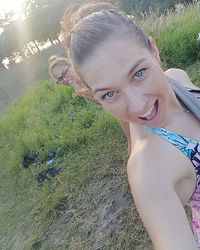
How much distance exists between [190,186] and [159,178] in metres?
0.16

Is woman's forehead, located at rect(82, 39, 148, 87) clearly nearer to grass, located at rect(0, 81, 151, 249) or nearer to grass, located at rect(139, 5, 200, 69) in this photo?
grass, located at rect(0, 81, 151, 249)

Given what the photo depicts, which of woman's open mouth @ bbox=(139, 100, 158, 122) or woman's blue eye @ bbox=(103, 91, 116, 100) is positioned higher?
woman's blue eye @ bbox=(103, 91, 116, 100)

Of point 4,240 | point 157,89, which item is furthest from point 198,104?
point 4,240

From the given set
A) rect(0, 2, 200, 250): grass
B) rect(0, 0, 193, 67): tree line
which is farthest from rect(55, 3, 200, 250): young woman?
rect(0, 0, 193, 67): tree line

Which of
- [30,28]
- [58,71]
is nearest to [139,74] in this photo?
[58,71]

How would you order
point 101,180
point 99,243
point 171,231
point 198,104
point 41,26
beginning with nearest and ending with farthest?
point 171,231 → point 198,104 → point 99,243 → point 101,180 → point 41,26

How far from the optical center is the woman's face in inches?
53.8

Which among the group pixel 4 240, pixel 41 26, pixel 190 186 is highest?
pixel 190 186

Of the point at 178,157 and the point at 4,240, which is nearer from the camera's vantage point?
the point at 178,157

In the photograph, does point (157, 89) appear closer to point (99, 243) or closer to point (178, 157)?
point (178, 157)

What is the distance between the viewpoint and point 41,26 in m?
33.3

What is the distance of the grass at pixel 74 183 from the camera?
12.1 ft

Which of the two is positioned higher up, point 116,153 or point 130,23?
point 130,23

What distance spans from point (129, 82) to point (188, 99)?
1.28 ft
